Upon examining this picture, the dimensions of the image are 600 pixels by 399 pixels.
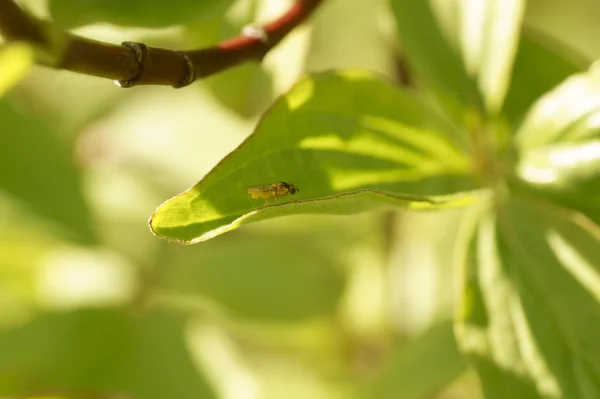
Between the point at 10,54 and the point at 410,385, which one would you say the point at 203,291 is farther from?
the point at 10,54

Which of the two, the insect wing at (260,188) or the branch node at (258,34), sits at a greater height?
the branch node at (258,34)

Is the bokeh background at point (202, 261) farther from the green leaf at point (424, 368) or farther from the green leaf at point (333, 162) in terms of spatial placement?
the green leaf at point (333, 162)

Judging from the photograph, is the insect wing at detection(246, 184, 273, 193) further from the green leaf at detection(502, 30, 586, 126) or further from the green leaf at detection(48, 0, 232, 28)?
the green leaf at detection(502, 30, 586, 126)

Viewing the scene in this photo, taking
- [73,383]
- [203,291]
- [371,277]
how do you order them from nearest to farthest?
[73,383]
[203,291]
[371,277]

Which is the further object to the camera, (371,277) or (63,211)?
(371,277)

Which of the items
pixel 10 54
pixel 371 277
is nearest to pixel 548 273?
pixel 10 54

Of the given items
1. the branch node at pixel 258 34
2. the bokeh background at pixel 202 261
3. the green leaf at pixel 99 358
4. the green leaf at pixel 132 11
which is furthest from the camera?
the green leaf at pixel 99 358

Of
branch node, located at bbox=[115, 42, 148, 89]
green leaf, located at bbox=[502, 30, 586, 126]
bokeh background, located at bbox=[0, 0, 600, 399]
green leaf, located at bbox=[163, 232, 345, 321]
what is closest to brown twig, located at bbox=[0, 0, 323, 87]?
branch node, located at bbox=[115, 42, 148, 89]

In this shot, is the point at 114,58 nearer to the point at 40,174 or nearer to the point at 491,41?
the point at 491,41

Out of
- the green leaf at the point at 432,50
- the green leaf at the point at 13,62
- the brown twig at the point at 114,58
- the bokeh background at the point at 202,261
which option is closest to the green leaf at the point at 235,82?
the bokeh background at the point at 202,261

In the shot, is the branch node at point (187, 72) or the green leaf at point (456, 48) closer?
the branch node at point (187, 72)
